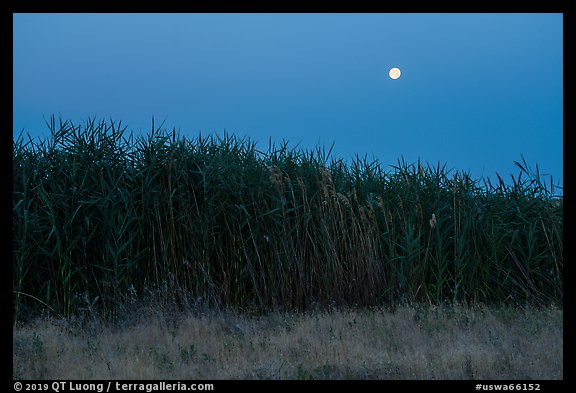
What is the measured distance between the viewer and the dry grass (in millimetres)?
4387

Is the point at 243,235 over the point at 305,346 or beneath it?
over

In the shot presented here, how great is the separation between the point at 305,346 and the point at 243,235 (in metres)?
2.17

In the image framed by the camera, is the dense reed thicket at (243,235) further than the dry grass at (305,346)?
Yes

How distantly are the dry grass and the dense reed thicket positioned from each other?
0.52m

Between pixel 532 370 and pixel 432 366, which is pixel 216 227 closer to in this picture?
pixel 432 366

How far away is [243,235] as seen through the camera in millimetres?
6859

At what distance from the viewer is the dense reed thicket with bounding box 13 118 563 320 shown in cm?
648

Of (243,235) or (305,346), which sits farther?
(243,235)

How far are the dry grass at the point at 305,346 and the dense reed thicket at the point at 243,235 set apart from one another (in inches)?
20.5

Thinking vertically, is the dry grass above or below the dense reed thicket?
below

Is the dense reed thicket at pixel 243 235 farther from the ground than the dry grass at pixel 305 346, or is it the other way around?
the dense reed thicket at pixel 243 235

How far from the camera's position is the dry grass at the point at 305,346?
4.39m

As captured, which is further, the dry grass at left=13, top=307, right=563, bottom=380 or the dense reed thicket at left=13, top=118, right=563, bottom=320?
the dense reed thicket at left=13, top=118, right=563, bottom=320
